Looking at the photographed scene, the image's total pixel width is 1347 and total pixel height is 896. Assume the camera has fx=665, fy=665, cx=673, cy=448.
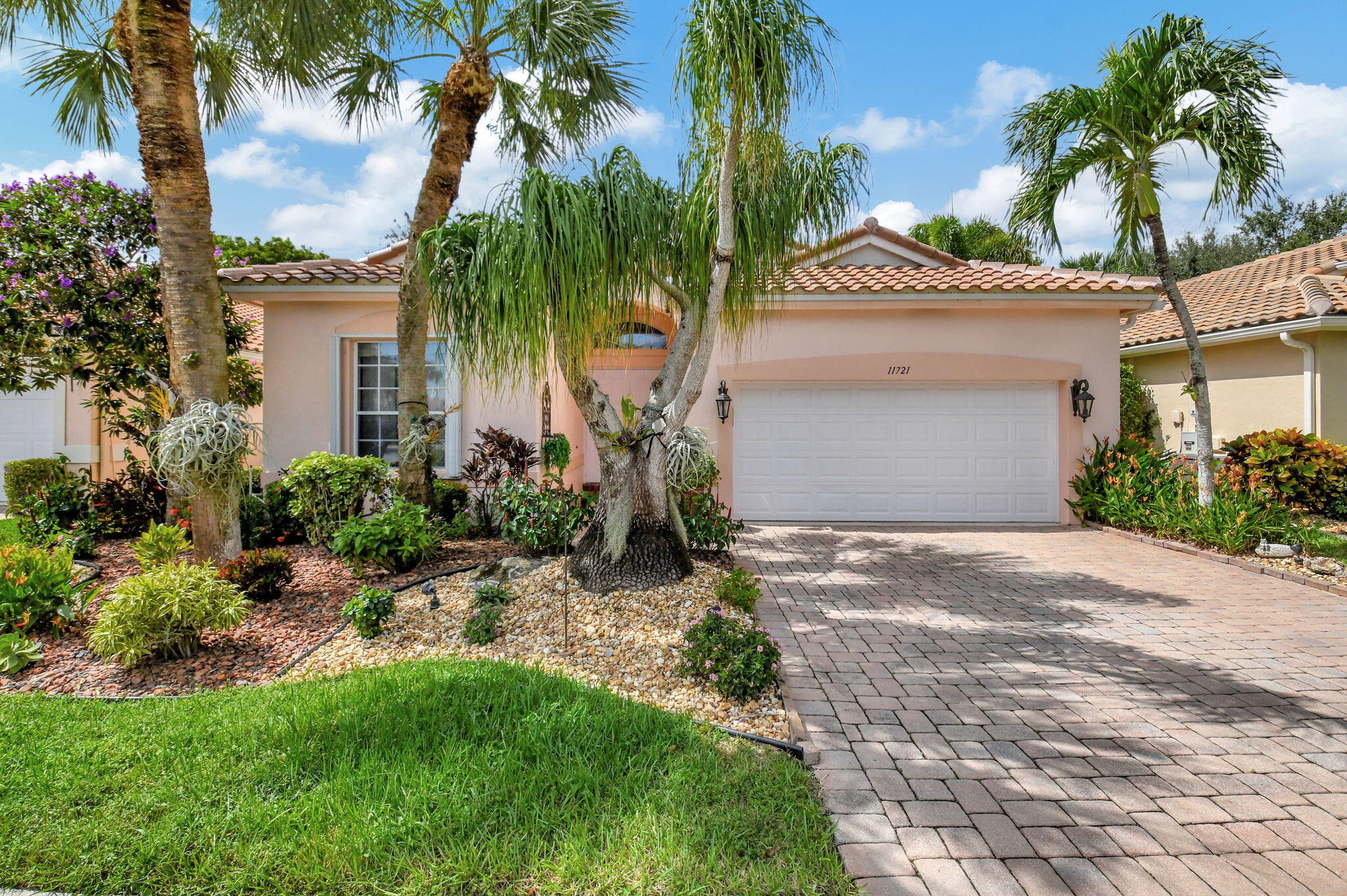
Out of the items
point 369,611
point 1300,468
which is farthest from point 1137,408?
point 369,611

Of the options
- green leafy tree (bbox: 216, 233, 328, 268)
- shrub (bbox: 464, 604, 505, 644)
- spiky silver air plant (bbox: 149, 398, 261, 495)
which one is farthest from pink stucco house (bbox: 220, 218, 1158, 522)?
green leafy tree (bbox: 216, 233, 328, 268)

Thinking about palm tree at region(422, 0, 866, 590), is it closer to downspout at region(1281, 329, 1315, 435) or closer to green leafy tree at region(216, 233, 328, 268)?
downspout at region(1281, 329, 1315, 435)

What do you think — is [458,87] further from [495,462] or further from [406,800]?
[406,800]

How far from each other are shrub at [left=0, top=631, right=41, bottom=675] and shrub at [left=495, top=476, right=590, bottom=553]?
11.9 ft

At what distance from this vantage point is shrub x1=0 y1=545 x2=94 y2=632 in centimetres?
488

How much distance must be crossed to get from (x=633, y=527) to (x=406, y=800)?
136 inches

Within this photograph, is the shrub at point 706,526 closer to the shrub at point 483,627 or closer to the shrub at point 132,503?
the shrub at point 483,627

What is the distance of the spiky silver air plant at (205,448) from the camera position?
19.0 ft

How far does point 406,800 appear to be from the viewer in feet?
9.11

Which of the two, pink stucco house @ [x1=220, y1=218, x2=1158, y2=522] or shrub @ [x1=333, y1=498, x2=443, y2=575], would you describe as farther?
pink stucco house @ [x1=220, y1=218, x2=1158, y2=522]

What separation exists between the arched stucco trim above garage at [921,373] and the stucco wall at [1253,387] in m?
3.25

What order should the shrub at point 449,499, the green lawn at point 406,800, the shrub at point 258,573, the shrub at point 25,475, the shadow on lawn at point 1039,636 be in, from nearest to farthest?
1. the green lawn at point 406,800
2. the shadow on lawn at point 1039,636
3. the shrub at point 258,573
4. the shrub at point 449,499
5. the shrub at point 25,475

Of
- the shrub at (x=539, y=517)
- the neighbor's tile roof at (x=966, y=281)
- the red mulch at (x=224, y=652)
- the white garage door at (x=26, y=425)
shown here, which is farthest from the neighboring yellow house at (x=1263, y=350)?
the white garage door at (x=26, y=425)

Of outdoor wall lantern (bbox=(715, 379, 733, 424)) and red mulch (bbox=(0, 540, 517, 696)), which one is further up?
outdoor wall lantern (bbox=(715, 379, 733, 424))
